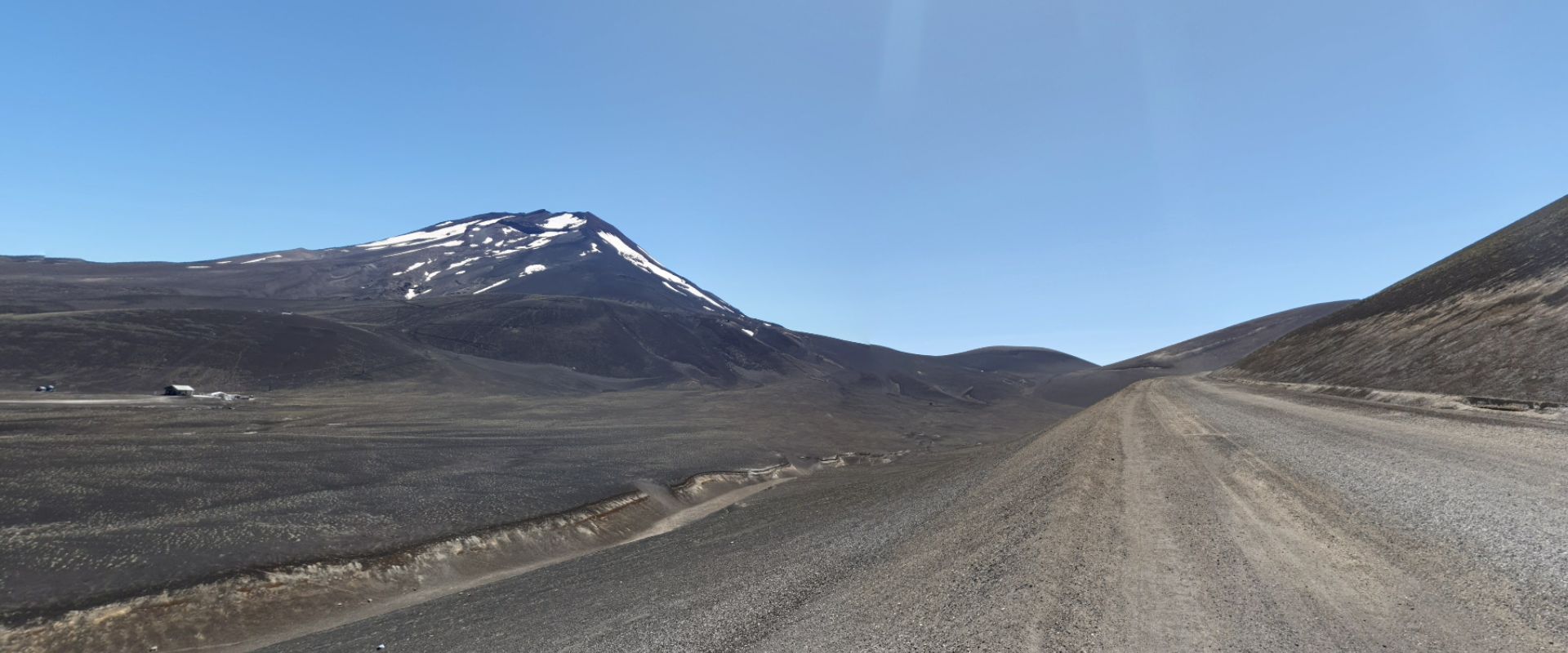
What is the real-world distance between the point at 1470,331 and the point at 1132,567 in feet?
131

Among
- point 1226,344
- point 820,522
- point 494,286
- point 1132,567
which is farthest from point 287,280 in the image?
point 1226,344

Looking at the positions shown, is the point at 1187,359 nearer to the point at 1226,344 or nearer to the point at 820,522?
the point at 1226,344

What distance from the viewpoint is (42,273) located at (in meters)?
145

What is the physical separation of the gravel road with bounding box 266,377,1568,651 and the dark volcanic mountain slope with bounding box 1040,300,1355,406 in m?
115

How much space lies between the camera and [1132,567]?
966 cm

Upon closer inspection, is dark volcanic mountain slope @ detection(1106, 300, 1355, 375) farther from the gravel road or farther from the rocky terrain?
the gravel road

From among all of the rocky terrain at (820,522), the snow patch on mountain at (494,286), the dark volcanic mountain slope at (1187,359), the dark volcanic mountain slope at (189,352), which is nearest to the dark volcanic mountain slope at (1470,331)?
the rocky terrain at (820,522)

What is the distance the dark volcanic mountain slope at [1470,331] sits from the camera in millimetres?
27391

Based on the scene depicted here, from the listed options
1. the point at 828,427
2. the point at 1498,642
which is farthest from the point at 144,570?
the point at 828,427

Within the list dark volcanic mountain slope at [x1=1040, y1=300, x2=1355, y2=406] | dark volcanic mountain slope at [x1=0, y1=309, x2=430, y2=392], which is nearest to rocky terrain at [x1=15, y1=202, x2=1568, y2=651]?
dark volcanic mountain slope at [x1=0, y1=309, x2=430, y2=392]

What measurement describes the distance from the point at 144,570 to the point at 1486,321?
55466 millimetres

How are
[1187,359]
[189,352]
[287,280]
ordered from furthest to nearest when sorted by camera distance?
[1187,359] < [287,280] < [189,352]

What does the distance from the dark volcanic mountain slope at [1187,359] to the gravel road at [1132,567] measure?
11450 centimetres

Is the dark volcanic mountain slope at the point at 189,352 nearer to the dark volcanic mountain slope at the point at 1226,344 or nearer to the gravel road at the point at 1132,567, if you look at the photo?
the gravel road at the point at 1132,567
